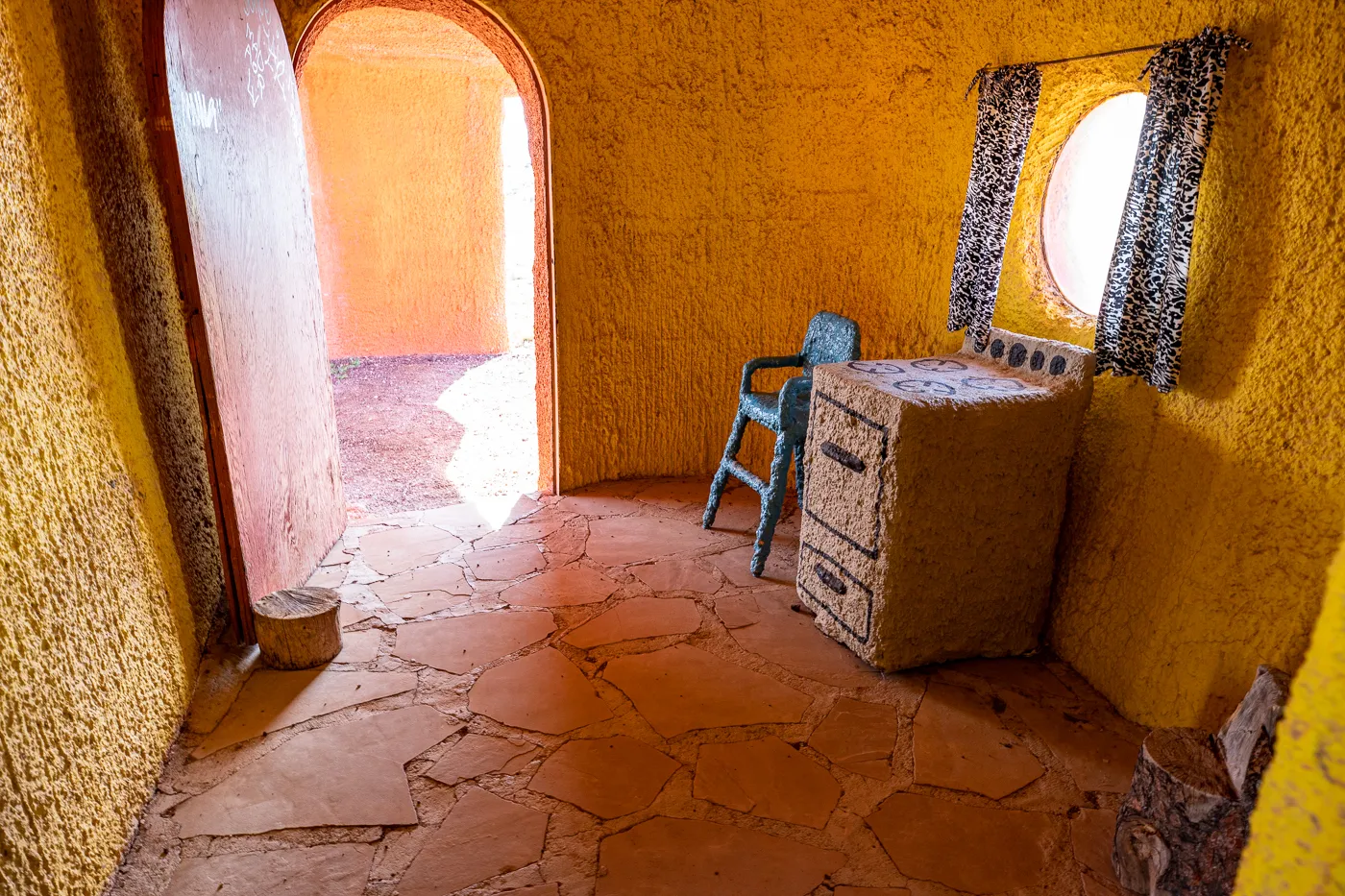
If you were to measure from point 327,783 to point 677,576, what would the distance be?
1760 mm

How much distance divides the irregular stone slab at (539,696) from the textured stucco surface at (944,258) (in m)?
1.85

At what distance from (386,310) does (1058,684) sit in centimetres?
756

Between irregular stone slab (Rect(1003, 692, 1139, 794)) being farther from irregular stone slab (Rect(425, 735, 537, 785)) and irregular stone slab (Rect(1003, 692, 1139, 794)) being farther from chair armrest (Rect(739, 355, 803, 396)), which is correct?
chair armrest (Rect(739, 355, 803, 396))

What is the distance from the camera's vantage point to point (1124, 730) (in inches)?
106

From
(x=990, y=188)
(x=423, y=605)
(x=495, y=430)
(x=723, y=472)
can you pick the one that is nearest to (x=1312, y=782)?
(x=990, y=188)

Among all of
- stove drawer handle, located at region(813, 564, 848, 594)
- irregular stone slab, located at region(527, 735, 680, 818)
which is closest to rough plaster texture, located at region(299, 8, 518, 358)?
stove drawer handle, located at region(813, 564, 848, 594)

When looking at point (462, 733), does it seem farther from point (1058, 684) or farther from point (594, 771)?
point (1058, 684)

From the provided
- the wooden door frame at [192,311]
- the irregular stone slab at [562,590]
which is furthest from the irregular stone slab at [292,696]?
the irregular stone slab at [562,590]

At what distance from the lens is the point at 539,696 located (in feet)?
9.26

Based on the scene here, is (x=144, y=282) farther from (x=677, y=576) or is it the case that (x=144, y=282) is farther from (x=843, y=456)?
(x=843, y=456)

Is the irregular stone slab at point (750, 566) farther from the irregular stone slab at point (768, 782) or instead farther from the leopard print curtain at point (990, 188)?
the leopard print curtain at point (990, 188)

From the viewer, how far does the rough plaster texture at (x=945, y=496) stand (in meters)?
2.77

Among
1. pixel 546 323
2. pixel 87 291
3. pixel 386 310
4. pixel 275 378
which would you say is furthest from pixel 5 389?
pixel 386 310

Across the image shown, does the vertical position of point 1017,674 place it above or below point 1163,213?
below
